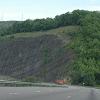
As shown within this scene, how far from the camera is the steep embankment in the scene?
429ft

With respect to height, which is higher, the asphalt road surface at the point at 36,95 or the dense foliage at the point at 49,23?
the dense foliage at the point at 49,23

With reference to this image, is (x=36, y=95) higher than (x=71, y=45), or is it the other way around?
(x=71, y=45)

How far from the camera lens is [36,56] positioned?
142875mm

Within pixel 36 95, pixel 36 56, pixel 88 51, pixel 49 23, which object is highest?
pixel 49 23

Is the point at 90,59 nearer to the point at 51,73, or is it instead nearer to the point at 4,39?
the point at 51,73

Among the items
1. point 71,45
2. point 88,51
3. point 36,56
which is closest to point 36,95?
point 88,51

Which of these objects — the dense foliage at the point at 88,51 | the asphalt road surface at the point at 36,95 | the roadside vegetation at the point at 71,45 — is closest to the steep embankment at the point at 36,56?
the roadside vegetation at the point at 71,45

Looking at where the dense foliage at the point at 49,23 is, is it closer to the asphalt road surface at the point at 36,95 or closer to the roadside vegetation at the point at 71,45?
the roadside vegetation at the point at 71,45

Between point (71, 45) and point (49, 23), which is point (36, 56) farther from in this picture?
point (49, 23)

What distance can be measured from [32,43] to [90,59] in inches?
786

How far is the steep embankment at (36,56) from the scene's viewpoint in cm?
13075

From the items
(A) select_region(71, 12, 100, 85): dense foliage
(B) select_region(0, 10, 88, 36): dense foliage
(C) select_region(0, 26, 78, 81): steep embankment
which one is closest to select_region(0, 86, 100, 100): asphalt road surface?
(A) select_region(71, 12, 100, 85): dense foliage

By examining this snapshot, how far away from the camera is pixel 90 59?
5364 inches

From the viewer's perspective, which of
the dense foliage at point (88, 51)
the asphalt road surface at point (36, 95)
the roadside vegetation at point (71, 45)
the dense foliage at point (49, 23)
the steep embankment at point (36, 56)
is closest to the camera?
the asphalt road surface at point (36, 95)
